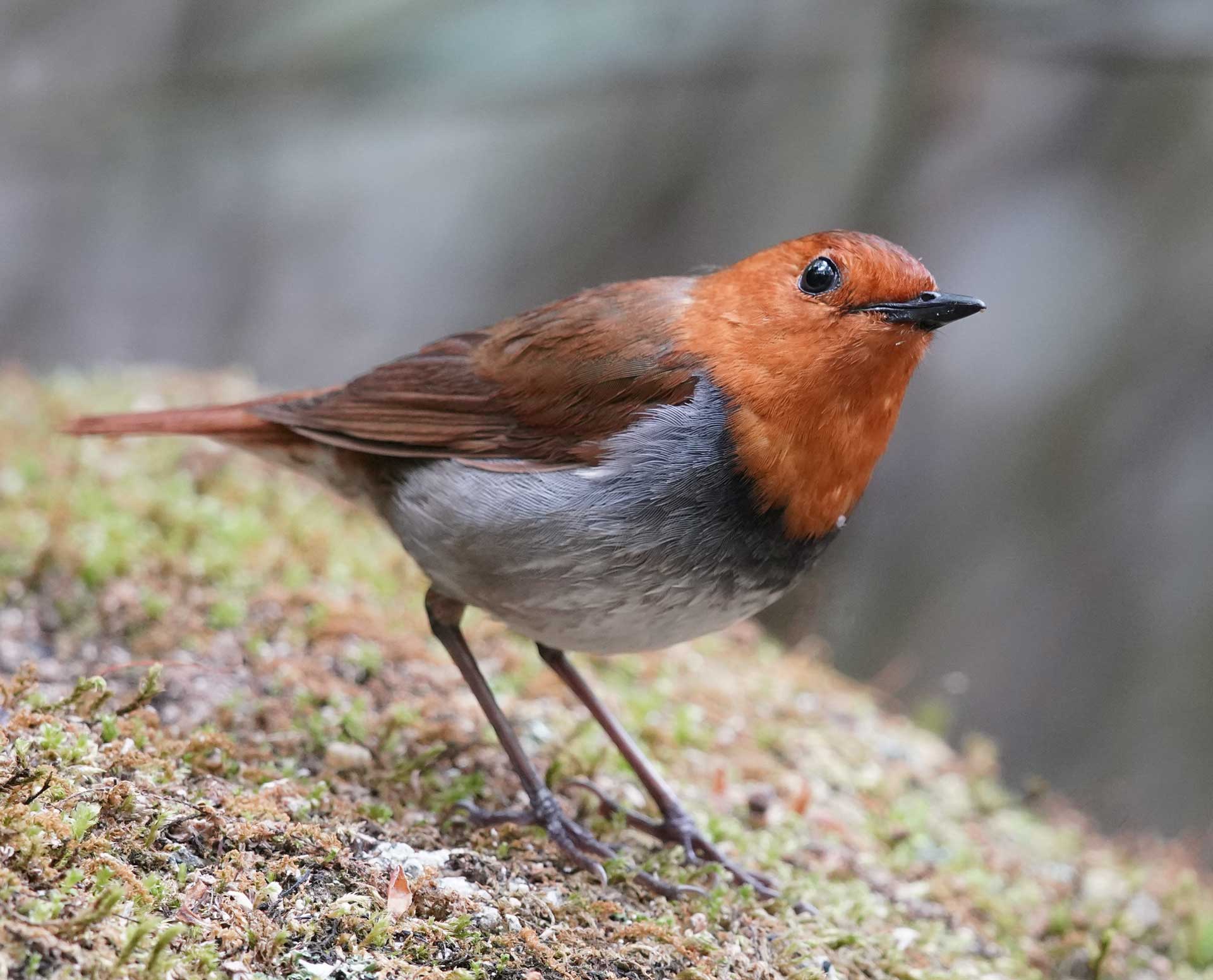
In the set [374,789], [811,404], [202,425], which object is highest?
[811,404]

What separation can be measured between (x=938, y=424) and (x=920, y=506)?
0.49 meters

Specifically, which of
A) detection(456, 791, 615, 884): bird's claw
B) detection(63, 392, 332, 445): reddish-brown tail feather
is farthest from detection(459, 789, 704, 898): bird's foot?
detection(63, 392, 332, 445): reddish-brown tail feather

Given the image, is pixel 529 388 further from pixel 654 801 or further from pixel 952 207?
pixel 952 207

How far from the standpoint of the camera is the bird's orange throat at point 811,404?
2.90 metres

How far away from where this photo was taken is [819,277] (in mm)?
2986

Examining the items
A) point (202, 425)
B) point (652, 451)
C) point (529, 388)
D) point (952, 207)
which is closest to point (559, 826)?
point (652, 451)

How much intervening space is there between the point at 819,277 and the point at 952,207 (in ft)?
13.1

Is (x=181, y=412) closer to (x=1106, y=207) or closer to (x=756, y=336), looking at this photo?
(x=756, y=336)

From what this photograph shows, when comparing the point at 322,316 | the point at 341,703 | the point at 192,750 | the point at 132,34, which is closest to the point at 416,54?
the point at 132,34

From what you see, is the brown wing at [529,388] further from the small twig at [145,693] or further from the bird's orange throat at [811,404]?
the small twig at [145,693]

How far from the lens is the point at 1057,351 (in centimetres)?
693

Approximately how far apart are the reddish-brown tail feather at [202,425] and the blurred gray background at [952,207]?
291cm

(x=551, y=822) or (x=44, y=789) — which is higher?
(x=44, y=789)

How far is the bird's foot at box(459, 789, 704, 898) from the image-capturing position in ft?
10.1
